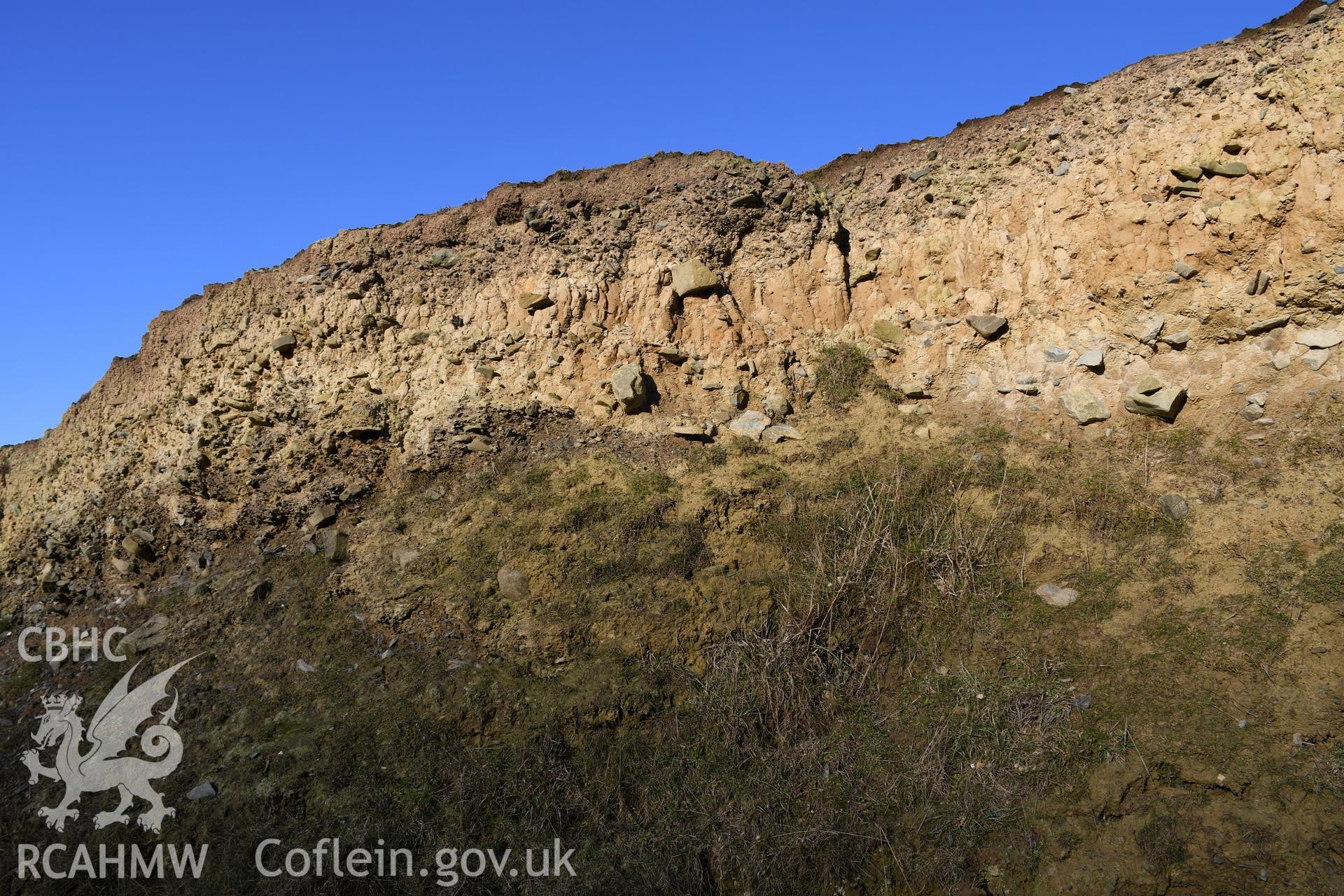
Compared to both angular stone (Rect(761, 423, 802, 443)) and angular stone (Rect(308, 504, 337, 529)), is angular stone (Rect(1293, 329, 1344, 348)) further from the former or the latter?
angular stone (Rect(308, 504, 337, 529))

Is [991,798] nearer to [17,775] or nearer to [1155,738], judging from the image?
[1155,738]

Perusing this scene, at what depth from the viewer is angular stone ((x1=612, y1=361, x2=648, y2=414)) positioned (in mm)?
9852

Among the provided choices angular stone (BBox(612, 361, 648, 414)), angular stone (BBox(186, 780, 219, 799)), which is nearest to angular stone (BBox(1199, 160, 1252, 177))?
angular stone (BBox(612, 361, 648, 414))

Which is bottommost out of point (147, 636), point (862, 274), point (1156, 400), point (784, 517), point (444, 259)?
point (147, 636)

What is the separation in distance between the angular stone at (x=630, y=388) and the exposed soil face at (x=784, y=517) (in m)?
0.10

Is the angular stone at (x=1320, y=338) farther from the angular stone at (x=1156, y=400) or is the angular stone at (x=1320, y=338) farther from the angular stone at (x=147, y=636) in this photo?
the angular stone at (x=147, y=636)

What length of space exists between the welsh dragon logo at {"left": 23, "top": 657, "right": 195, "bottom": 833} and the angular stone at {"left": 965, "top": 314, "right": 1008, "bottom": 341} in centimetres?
1007

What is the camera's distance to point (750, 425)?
388 inches

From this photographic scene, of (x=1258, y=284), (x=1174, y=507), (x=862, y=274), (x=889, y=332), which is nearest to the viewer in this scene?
(x=1174, y=507)

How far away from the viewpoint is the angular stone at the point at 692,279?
10.7 meters

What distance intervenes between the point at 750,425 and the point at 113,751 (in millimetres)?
7443

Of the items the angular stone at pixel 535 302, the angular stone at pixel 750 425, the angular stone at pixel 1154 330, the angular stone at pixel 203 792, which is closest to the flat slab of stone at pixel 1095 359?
the angular stone at pixel 1154 330

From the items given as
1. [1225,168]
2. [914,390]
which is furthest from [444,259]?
[1225,168]

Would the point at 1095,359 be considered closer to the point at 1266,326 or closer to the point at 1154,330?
the point at 1154,330
